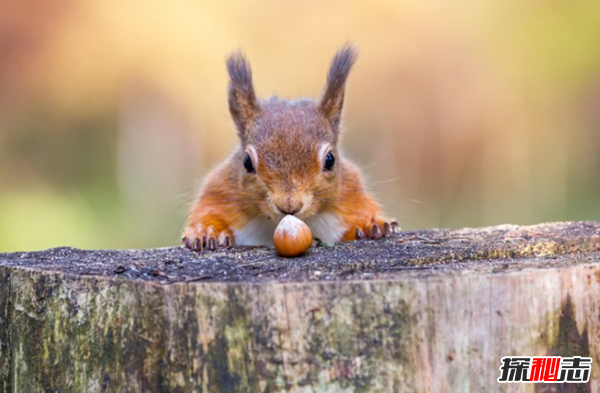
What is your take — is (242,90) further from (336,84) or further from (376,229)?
(376,229)

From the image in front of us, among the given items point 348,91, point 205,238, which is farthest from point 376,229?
point 348,91

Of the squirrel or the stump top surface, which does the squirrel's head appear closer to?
the squirrel

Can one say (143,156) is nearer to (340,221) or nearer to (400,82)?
(400,82)

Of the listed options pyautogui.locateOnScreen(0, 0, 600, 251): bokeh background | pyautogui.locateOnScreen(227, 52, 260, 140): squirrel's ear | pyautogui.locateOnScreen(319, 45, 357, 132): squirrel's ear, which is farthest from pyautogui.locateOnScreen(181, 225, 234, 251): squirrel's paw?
pyautogui.locateOnScreen(0, 0, 600, 251): bokeh background

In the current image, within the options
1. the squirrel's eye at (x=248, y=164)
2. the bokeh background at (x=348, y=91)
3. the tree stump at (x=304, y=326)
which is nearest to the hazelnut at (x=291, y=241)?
the tree stump at (x=304, y=326)

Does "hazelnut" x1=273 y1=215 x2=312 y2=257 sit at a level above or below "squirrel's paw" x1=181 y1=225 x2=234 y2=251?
below

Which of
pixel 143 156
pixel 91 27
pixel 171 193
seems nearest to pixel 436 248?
pixel 171 193
